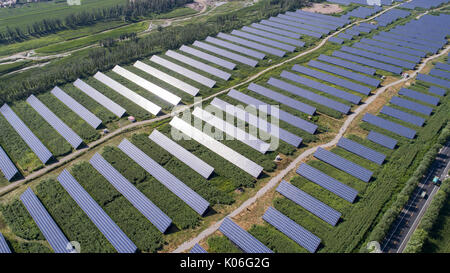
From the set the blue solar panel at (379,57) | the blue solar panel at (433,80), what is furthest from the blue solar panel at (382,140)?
the blue solar panel at (379,57)

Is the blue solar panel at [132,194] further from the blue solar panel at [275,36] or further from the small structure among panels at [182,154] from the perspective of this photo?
the blue solar panel at [275,36]

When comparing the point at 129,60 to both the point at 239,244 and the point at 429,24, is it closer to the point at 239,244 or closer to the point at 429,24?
the point at 239,244

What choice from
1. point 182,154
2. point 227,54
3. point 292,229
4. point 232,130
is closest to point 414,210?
point 292,229

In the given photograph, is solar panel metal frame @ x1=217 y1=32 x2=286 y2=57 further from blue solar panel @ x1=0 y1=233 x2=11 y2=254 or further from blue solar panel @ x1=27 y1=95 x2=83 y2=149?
blue solar panel @ x1=0 y1=233 x2=11 y2=254

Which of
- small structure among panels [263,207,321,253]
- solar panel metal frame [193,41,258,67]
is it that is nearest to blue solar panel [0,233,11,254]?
small structure among panels [263,207,321,253]

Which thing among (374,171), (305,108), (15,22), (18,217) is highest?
(15,22)

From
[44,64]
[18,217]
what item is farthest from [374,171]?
[44,64]
